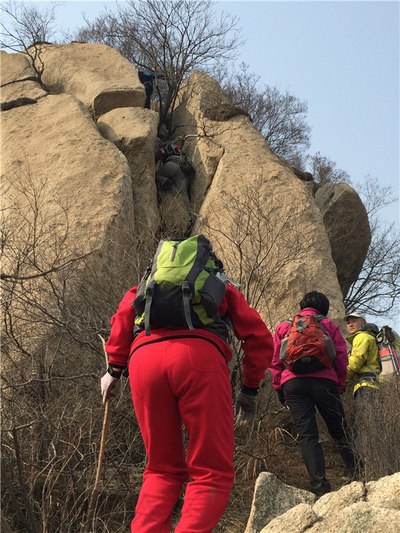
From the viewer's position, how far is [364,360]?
7.13m

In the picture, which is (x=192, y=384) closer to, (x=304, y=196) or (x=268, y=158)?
(x=304, y=196)

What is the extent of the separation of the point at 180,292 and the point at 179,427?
0.71m

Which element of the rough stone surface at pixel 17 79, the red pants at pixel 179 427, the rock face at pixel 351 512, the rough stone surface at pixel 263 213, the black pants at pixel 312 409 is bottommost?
the rock face at pixel 351 512

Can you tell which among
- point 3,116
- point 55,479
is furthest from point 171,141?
point 55,479

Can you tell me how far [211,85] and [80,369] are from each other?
910 centimetres

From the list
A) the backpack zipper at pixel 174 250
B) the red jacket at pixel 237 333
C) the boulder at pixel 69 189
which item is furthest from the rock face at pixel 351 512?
the boulder at pixel 69 189

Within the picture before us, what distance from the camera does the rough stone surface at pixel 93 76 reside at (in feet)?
44.8

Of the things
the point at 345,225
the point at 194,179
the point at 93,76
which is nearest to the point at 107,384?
the point at 194,179

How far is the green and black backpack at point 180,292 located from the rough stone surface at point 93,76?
10.2m

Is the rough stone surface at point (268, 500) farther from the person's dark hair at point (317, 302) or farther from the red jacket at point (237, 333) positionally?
the person's dark hair at point (317, 302)

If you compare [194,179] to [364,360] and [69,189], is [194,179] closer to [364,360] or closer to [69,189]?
[69,189]

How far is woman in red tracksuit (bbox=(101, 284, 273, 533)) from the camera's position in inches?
142

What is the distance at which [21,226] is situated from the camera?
32.3 ft

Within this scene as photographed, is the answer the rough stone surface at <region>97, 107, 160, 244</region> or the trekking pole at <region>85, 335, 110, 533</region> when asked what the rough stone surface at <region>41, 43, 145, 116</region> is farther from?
the trekking pole at <region>85, 335, 110, 533</region>
